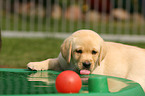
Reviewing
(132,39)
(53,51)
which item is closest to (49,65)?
(53,51)

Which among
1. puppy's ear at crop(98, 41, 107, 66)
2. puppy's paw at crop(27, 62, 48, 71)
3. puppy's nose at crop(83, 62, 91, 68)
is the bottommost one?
puppy's paw at crop(27, 62, 48, 71)

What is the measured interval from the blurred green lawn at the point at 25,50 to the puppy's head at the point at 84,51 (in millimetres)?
2398

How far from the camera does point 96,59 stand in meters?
4.77

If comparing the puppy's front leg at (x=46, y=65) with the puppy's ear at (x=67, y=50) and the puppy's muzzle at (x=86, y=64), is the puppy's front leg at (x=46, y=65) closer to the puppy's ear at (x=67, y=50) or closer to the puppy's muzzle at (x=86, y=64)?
the puppy's ear at (x=67, y=50)

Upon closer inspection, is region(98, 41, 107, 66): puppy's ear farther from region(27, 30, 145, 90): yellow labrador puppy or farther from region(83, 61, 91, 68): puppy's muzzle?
region(83, 61, 91, 68): puppy's muzzle

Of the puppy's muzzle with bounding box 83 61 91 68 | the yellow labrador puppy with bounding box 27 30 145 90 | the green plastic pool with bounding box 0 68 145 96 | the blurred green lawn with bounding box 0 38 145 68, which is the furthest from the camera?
the blurred green lawn with bounding box 0 38 145 68

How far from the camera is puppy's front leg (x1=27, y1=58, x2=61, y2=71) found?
5000 mm

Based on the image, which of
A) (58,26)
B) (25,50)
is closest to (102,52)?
(25,50)

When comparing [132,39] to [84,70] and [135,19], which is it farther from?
[84,70]

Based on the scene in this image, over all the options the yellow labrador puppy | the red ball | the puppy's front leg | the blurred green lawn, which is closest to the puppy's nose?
the yellow labrador puppy

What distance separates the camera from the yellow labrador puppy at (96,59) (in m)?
4.68

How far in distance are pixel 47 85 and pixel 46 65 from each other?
1.36 metres

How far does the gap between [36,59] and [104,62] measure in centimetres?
294

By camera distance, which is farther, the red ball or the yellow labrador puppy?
the yellow labrador puppy
